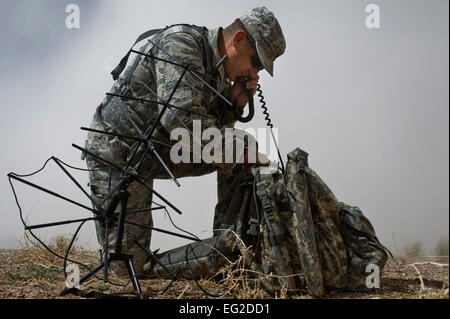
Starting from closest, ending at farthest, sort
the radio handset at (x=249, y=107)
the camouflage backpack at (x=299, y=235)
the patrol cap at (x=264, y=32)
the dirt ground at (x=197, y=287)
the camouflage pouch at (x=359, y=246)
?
the dirt ground at (x=197, y=287) → the camouflage backpack at (x=299, y=235) → the camouflage pouch at (x=359, y=246) → the patrol cap at (x=264, y=32) → the radio handset at (x=249, y=107)

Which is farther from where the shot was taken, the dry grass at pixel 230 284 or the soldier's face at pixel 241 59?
the soldier's face at pixel 241 59

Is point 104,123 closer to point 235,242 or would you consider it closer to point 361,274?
point 235,242

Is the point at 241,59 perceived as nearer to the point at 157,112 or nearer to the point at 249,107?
the point at 249,107

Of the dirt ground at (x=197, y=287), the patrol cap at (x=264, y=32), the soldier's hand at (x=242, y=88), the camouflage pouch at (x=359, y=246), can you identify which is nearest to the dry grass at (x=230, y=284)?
the dirt ground at (x=197, y=287)

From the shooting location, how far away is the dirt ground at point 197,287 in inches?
105

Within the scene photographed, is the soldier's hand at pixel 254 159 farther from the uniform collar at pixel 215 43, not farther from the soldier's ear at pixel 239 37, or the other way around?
the soldier's ear at pixel 239 37

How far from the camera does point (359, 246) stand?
2984 millimetres

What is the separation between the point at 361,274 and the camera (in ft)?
9.51

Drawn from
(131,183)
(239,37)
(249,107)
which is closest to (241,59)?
(239,37)

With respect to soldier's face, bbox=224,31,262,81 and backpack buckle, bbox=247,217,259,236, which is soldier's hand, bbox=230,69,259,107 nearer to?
soldier's face, bbox=224,31,262,81

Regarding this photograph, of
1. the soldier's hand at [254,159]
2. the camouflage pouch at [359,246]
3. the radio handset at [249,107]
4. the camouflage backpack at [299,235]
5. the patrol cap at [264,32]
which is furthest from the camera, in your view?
the radio handset at [249,107]

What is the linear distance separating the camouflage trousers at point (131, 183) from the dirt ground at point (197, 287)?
0.91ft
